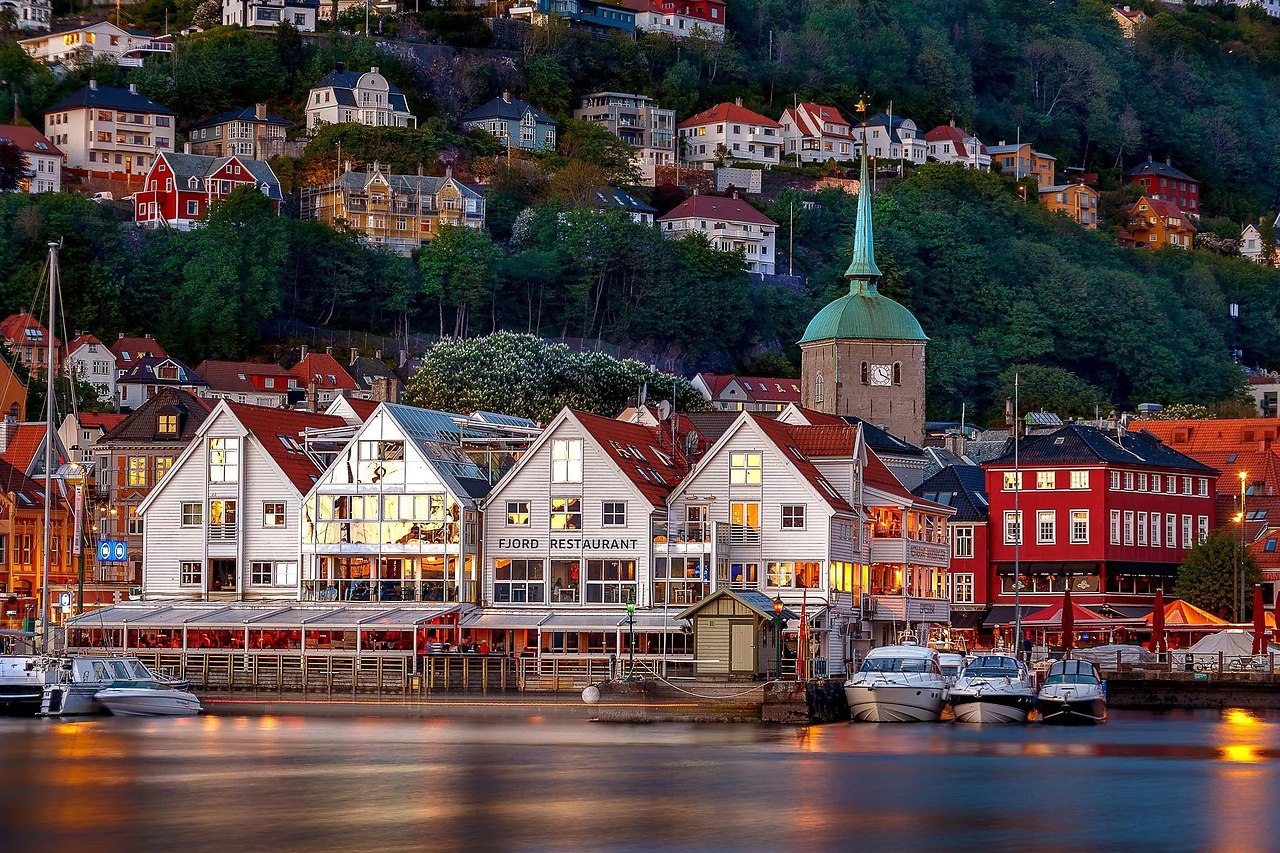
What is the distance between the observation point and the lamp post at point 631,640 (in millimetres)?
83031

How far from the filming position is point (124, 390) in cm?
18162

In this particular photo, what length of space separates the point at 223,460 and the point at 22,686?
→ 725 inches

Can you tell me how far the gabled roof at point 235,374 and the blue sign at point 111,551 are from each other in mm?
78267

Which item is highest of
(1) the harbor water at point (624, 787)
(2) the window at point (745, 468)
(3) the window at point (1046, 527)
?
(2) the window at point (745, 468)

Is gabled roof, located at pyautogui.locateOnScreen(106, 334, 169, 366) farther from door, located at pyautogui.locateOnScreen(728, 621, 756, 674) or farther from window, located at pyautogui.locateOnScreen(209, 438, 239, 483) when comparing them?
door, located at pyautogui.locateOnScreen(728, 621, 756, 674)

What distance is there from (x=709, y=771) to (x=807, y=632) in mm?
25201

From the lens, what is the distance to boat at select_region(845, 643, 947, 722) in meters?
77.2

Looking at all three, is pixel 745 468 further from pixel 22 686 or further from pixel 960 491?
pixel 960 491

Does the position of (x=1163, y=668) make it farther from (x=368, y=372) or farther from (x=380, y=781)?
(x=368, y=372)

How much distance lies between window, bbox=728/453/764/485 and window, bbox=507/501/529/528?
302 inches

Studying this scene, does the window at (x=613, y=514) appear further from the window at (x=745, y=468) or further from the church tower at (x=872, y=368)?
the church tower at (x=872, y=368)

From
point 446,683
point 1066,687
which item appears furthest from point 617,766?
point 446,683

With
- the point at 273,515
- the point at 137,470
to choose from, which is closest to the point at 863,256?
the point at 137,470

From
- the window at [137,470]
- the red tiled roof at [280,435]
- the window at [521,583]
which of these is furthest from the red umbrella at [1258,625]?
the window at [137,470]
